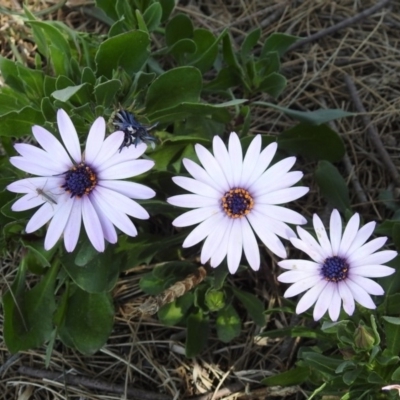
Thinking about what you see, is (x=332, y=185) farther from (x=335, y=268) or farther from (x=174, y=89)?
(x=174, y=89)

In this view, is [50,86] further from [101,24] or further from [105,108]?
[101,24]

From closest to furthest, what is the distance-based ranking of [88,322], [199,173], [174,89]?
[199,173] → [174,89] → [88,322]

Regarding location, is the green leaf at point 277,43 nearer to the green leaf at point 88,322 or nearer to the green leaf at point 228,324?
the green leaf at point 228,324

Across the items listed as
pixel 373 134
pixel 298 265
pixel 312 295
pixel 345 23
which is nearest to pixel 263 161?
pixel 298 265

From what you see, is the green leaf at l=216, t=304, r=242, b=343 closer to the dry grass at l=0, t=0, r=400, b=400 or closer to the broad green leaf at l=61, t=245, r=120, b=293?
the dry grass at l=0, t=0, r=400, b=400

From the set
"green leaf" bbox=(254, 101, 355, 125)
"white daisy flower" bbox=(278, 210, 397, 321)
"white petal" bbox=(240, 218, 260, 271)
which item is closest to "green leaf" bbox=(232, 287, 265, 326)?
"white daisy flower" bbox=(278, 210, 397, 321)

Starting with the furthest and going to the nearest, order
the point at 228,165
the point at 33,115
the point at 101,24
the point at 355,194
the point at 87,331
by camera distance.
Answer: the point at 101,24
the point at 355,194
the point at 87,331
the point at 33,115
the point at 228,165

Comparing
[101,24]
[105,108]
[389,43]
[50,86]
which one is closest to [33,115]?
[50,86]

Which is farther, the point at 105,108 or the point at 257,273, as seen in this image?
the point at 257,273
